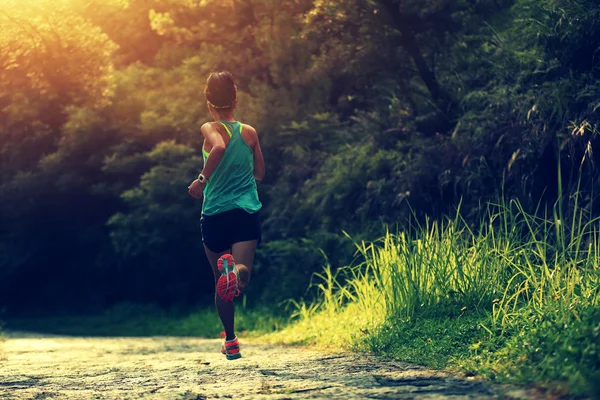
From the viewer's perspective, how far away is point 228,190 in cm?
634

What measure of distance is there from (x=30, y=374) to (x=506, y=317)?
3935 mm

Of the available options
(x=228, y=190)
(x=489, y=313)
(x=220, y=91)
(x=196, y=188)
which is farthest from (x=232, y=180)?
(x=489, y=313)

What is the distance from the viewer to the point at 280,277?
52.0 feet

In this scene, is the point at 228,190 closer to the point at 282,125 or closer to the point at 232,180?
the point at 232,180

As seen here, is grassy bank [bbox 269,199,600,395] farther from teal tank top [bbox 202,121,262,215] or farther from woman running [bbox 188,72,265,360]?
teal tank top [bbox 202,121,262,215]

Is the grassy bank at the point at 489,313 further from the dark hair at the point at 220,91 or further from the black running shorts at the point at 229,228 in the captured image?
the dark hair at the point at 220,91

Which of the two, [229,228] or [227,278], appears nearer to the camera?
[227,278]

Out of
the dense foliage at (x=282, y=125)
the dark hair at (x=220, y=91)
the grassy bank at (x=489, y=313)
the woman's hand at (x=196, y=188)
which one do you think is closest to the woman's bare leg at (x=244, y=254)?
the woman's hand at (x=196, y=188)

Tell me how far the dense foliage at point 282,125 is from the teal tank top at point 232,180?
358 cm

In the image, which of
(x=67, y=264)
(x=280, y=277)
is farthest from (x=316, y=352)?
(x=67, y=264)

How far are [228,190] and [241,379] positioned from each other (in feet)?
4.67

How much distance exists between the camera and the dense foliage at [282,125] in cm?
1045

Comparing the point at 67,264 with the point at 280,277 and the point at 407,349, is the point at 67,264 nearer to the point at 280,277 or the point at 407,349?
the point at 280,277

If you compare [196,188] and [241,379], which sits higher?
[196,188]
